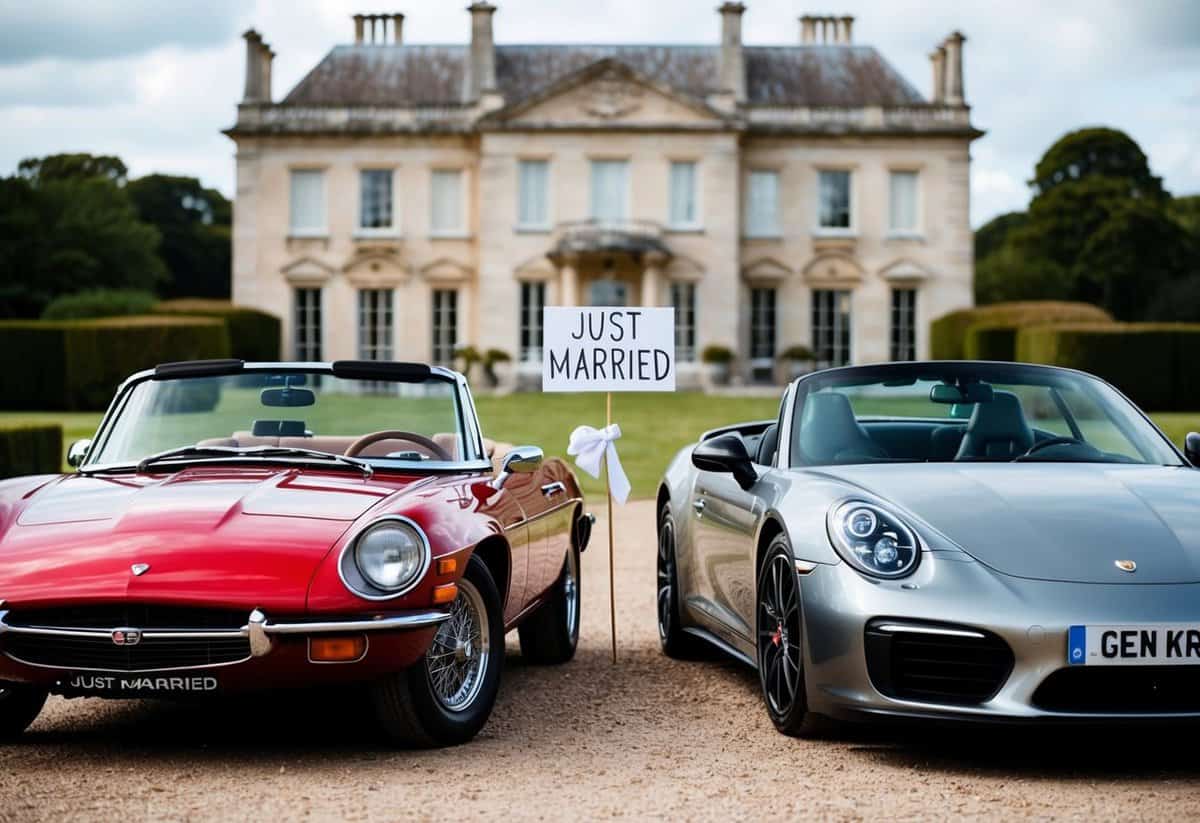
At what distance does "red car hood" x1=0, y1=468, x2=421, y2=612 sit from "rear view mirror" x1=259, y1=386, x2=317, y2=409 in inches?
25.0

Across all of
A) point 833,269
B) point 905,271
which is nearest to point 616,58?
point 833,269

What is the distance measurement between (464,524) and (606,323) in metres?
2.42

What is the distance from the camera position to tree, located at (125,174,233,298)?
239ft

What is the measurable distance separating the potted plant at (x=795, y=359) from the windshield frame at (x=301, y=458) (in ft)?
128

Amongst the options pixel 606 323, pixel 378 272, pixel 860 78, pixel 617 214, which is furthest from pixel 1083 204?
pixel 606 323

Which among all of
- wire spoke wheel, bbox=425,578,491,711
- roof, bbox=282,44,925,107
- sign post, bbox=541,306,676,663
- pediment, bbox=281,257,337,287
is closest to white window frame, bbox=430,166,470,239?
roof, bbox=282,44,925,107

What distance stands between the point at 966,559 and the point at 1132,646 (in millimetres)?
526

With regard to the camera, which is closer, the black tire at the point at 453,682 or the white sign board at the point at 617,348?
the black tire at the point at 453,682

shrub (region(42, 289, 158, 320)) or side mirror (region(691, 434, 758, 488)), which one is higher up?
shrub (region(42, 289, 158, 320))

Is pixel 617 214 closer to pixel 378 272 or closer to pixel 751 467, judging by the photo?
pixel 378 272

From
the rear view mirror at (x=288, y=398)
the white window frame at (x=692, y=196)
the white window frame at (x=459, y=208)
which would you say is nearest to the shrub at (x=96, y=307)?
the white window frame at (x=459, y=208)

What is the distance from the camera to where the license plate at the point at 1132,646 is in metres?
4.32

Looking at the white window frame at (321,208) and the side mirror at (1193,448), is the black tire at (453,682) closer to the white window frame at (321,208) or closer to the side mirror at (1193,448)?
the side mirror at (1193,448)

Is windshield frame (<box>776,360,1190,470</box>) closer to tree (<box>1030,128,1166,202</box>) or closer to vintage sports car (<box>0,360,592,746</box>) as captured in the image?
vintage sports car (<box>0,360,592,746</box>)
